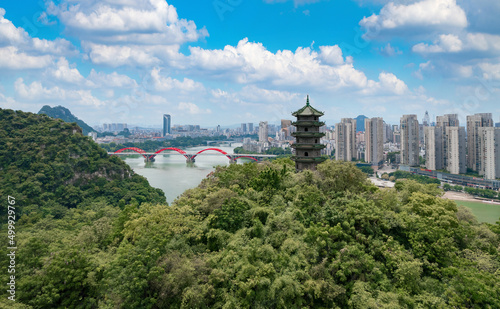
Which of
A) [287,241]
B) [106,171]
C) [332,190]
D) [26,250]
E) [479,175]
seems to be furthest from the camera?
[479,175]

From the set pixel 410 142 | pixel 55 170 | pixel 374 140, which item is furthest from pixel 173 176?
pixel 410 142

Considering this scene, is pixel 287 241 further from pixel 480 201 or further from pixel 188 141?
pixel 188 141

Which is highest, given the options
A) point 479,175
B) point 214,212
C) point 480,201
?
point 214,212

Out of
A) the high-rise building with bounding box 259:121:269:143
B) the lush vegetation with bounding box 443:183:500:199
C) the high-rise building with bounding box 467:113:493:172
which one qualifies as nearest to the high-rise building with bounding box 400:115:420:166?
the high-rise building with bounding box 467:113:493:172

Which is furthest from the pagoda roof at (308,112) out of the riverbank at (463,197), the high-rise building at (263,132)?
the high-rise building at (263,132)

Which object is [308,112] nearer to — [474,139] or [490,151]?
[490,151]

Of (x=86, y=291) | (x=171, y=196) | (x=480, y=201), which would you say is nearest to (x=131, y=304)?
(x=86, y=291)

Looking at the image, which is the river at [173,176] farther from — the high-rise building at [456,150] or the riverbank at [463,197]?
the high-rise building at [456,150]
